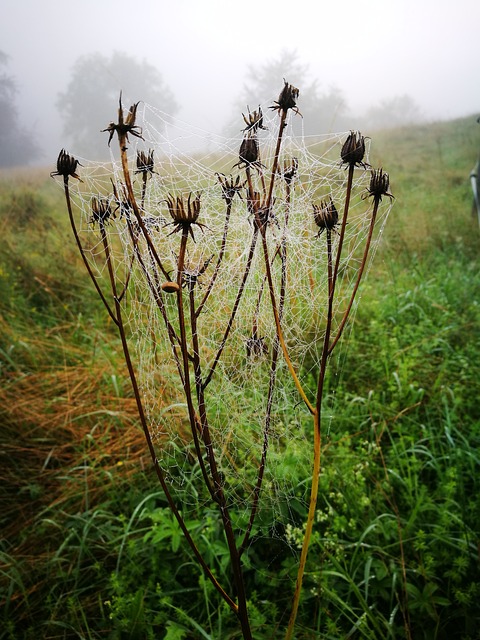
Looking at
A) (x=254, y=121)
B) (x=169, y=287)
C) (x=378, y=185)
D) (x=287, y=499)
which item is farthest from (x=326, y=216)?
(x=287, y=499)

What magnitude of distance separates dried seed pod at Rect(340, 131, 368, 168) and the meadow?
40cm

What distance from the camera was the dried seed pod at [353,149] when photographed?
0.64 metres

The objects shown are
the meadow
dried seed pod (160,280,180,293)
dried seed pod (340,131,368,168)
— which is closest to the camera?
dried seed pod (160,280,180,293)

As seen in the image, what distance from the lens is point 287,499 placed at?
36.7 inches

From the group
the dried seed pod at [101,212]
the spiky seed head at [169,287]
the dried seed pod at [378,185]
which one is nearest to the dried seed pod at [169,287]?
the spiky seed head at [169,287]

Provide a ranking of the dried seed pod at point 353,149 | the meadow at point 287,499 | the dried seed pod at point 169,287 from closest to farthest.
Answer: the dried seed pod at point 169,287 < the dried seed pod at point 353,149 < the meadow at point 287,499

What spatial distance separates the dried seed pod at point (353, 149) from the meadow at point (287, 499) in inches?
15.8

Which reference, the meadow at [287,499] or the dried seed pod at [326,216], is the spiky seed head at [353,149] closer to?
the dried seed pod at [326,216]

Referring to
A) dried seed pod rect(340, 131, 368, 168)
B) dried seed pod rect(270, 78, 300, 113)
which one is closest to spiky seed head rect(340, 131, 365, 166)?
dried seed pod rect(340, 131, 368, 168)

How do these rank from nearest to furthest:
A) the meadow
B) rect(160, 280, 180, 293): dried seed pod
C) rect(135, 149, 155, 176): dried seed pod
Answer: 1. rect(160, 280, 180, 293): dried seed pod
2. rect(135, 149, 155, 176): dried seed pod
3. the meadow

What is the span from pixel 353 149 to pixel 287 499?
733 millimetres

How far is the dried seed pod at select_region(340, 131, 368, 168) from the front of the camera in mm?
644

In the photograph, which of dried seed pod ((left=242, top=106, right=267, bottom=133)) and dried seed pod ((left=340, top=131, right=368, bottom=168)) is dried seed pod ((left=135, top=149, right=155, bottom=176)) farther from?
dried seed pod ((left=340, top=131, right=368, bottom=168))

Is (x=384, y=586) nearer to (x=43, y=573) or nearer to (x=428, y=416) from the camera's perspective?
(x=428, y=416)
